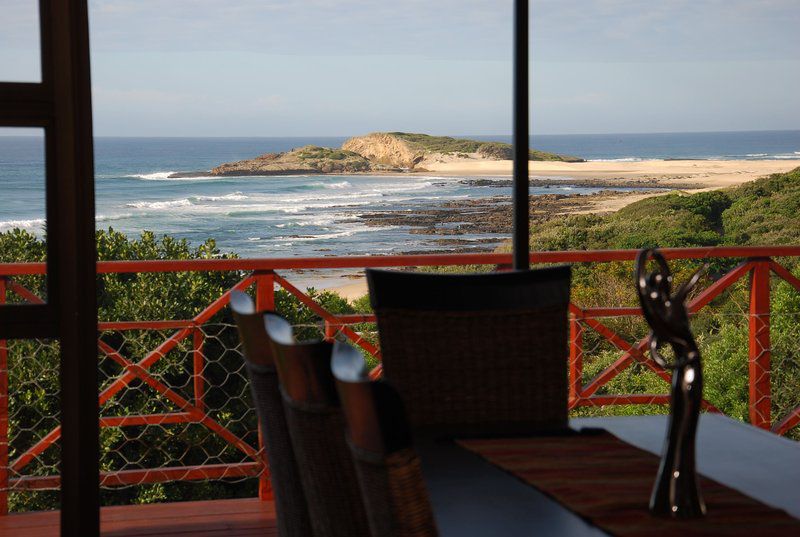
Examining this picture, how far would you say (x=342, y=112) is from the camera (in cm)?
2003

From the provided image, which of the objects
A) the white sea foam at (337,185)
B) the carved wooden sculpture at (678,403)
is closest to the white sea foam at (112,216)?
the white sea foam at (337,185)

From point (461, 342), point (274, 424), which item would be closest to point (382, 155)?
point (461, 342)

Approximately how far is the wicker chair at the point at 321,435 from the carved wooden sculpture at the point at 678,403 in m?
0.39

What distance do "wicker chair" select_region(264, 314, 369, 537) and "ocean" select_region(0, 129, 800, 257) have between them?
17.2 metres

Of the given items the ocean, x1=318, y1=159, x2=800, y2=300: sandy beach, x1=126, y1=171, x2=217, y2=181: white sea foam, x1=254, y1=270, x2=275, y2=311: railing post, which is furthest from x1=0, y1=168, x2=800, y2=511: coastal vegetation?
x1=126, y1=171, x2=217, y2=181: white sea foam

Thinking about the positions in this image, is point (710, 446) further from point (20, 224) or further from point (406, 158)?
point (406, 158)

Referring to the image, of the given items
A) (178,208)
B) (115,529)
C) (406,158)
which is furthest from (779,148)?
(115,529)

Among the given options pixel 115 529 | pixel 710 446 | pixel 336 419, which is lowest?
Result: pixel 115 529

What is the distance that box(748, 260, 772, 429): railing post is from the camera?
3.86m

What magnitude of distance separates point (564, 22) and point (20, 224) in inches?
667

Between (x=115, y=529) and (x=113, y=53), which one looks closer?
(x=115, y=529)

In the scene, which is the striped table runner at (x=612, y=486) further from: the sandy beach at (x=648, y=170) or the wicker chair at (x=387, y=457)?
the sandy beach at (x=648, y=170)

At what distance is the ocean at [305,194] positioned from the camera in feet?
60.9

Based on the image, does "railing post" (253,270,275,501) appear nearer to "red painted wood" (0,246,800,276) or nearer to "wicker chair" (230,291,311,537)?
"red painted wood" (0,246,800,276)
